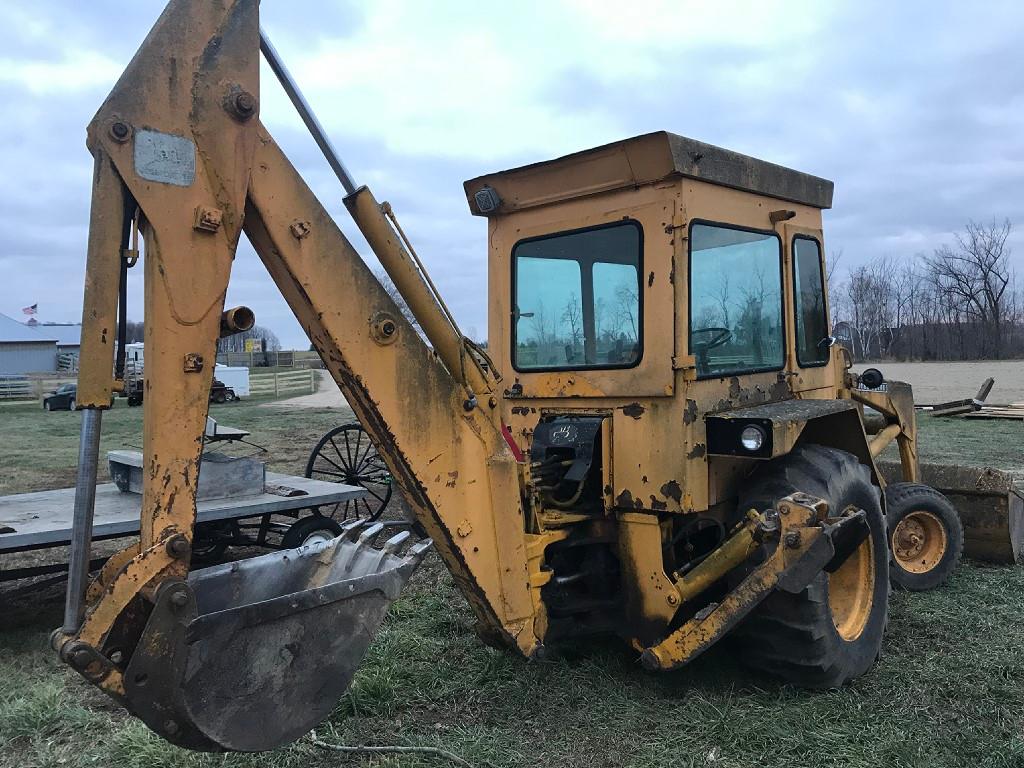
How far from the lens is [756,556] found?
351 cm

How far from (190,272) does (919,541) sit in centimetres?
487

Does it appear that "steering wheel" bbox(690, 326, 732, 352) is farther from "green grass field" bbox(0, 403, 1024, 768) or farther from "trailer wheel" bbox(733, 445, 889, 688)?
"green grass field" bbox(0, 403, 1024, 768)

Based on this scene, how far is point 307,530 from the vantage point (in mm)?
5945

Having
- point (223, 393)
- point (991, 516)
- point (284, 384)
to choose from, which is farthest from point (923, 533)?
point (284, 384)

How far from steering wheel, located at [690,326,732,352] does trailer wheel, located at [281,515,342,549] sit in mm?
3160

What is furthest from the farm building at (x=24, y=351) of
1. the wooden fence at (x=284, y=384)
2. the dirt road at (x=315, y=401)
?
the dirt road at (x=315, y=401)

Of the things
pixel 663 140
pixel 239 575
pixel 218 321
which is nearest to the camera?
pixel 218 321

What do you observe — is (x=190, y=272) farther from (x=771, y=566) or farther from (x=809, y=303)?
(x=809, y=303)

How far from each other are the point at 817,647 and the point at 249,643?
2.40m

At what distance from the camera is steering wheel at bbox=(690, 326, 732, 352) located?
3613mm

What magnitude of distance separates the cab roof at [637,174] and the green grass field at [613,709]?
2276mm

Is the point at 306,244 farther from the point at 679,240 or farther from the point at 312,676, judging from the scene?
the point at 679,240

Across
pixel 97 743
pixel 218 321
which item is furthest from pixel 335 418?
pixel 218 321

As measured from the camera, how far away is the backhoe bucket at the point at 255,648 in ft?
7.30
